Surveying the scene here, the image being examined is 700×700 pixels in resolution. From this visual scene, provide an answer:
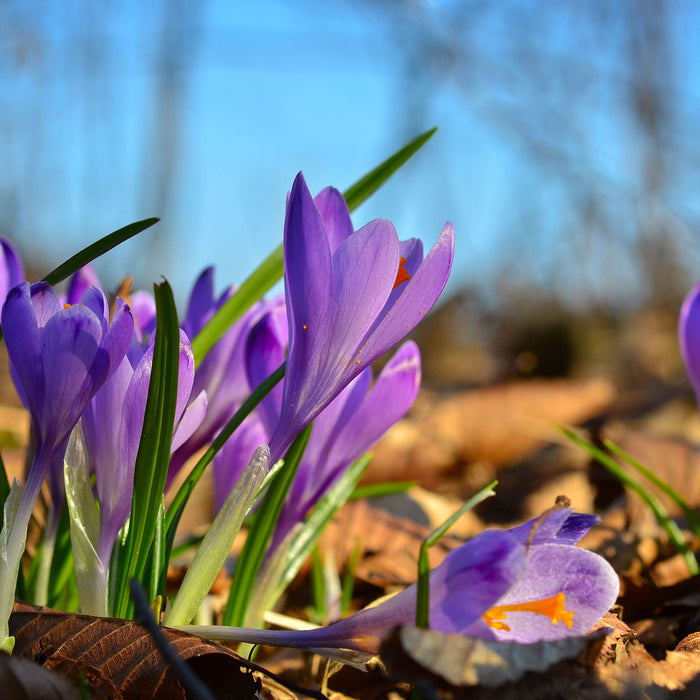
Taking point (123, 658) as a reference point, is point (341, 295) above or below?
above

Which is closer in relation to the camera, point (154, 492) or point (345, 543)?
point (154, 492)

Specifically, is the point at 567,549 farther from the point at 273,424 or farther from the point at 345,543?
the point at 345,543

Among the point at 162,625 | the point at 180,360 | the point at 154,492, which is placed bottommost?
the point at 162,625

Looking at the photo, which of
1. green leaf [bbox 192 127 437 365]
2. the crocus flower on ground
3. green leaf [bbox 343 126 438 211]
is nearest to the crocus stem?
the crocus flower on ground

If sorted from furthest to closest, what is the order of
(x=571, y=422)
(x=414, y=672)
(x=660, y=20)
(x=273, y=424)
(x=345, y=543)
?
(x=660, y=20) < (x=571, y=422) < (x=345, y=543) < (x=273, y=424) < (x=414, y=672)

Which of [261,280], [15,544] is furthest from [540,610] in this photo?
[261,280]

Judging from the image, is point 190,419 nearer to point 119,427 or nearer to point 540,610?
point 119,427

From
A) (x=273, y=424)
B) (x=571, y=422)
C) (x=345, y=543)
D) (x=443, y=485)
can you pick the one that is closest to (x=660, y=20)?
(x=571, y=422)
